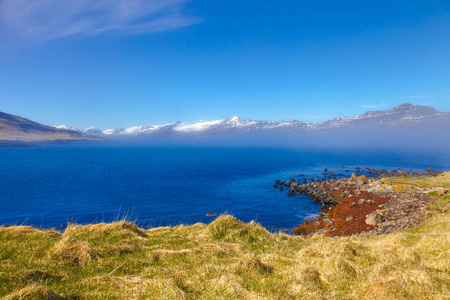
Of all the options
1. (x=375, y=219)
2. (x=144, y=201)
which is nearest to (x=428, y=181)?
(x=375, y=219)

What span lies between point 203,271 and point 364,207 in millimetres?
45979

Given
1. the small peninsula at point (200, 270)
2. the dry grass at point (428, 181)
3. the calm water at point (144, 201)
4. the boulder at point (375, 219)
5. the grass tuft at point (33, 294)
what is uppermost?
the grass tuft at point (33, 294)

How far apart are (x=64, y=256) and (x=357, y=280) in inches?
394

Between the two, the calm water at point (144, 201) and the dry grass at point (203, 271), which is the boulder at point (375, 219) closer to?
the calm water at point (144, 201)

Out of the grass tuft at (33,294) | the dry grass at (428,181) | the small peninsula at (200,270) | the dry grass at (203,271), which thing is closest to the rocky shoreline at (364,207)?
the dry grass at (428,181)

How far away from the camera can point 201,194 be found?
61531 mm

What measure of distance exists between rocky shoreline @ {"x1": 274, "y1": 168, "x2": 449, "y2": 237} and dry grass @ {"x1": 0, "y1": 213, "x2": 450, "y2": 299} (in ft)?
82.2

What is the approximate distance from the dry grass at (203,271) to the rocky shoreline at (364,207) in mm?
25055

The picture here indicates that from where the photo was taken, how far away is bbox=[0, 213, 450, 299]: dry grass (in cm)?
610

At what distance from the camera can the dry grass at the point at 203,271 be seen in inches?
240

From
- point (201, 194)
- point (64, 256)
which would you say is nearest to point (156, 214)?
point (201, 194)

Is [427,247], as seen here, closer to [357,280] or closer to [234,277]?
[357,280]

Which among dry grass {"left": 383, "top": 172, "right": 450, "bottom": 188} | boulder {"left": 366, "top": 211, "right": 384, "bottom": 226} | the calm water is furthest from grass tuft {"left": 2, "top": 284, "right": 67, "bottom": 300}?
dry grass {"left": 383, "top": 172, "right": 450, "bottom": 188}

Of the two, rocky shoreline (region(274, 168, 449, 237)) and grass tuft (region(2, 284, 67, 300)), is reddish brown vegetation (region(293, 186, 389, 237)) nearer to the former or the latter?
rocky shoreline (region(274, 168, 449, 237))
